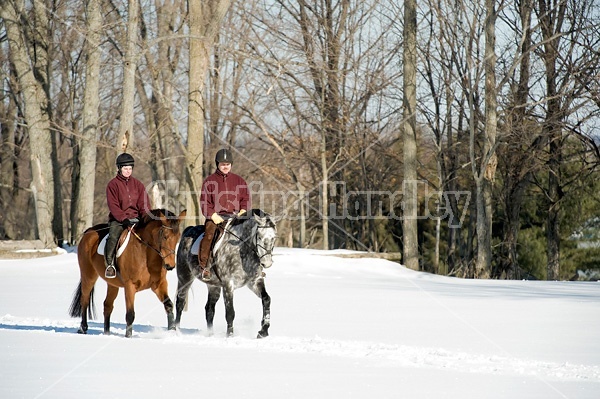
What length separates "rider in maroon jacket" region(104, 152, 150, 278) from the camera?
11.9 m

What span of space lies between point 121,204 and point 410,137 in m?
14.7

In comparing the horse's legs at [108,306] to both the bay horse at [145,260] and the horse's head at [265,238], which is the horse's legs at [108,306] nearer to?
the bay horse at [145,260]

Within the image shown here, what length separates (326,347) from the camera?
34.0 feet

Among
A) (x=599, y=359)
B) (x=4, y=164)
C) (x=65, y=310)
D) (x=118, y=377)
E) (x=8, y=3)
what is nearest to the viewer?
(x=118, y=377)

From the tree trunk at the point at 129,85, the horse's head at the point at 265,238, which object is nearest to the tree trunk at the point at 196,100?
the tree trunk at the point at 129,85

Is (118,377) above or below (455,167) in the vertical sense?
below

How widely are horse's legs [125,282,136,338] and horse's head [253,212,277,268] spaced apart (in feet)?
6.21

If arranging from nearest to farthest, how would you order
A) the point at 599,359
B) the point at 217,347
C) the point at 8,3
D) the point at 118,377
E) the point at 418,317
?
the point at 118,377
the point at 599,359
the point at 217,347
the point at 418,317
the point at 8,3

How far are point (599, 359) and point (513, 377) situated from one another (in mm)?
1748

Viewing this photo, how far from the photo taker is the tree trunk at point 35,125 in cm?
2642

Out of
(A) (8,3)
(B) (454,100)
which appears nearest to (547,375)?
(A) (8,3)

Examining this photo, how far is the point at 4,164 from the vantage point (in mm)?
40531

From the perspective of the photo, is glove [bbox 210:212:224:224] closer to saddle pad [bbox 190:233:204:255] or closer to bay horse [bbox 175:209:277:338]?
bay horse [bbox 175:209:277:338]

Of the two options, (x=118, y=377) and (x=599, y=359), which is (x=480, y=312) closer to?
(x=599, y=359)
